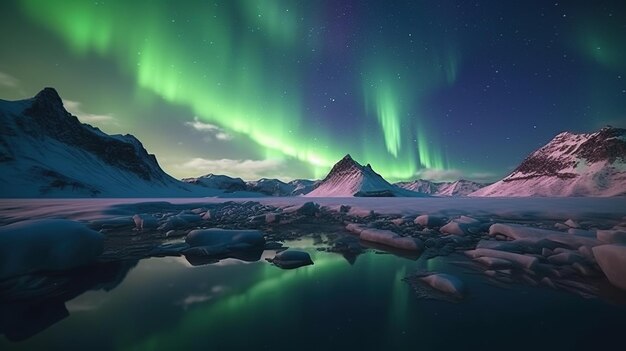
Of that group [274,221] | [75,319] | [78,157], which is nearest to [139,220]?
[274,221]

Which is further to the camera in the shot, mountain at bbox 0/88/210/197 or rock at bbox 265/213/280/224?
mountain at bbox 0/88/210/197

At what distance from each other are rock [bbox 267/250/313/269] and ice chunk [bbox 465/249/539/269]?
15.4ft

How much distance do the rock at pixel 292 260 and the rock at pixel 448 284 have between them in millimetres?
3044

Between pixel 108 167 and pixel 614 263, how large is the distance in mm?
164564

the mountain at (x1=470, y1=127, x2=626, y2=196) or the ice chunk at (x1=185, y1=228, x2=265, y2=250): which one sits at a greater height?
the mountain at (x1=470, y1=127, x2=626, y2=196)

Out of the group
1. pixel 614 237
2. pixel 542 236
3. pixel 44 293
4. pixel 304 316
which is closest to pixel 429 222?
pixel 542 236

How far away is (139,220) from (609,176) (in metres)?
223

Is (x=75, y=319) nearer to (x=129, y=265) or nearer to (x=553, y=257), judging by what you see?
(x=129, y=265)

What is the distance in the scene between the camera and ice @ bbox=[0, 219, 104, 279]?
6008mm

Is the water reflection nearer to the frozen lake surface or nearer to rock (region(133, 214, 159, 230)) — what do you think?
the frozen lake surface

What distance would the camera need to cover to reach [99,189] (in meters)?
96.5

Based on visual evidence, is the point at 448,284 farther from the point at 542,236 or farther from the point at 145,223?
the point at 145,223

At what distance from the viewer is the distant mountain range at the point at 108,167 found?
288 ft

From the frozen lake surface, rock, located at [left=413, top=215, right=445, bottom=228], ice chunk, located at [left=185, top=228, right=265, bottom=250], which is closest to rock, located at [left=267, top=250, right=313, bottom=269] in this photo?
the frozen lake surface
